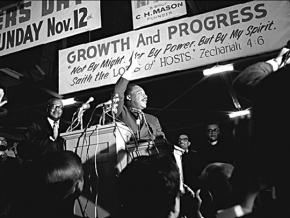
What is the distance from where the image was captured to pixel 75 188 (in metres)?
1.98

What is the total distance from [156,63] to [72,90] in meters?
1.33

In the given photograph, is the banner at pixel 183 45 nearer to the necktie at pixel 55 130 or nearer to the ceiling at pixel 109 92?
the necktie at pixel 55 130

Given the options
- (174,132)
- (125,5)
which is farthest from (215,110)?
(125,5)

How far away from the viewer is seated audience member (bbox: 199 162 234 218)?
92.2 inches

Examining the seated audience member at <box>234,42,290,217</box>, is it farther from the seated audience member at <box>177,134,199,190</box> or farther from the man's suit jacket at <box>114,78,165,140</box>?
the man's suit jacket at <box>114,78,165,140</box>

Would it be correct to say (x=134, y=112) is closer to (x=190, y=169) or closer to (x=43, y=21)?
(x=190, y=169)

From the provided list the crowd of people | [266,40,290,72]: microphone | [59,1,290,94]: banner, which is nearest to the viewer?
the crowd of people

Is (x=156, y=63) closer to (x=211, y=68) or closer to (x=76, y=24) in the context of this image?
(x=211, y=68)

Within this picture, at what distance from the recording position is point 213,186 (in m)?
2.48

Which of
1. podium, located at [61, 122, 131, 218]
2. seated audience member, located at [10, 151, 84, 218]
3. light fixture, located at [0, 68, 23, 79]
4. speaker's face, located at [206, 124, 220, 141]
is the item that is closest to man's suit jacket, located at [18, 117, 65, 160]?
podium, located at [61, 122, 131, 218]

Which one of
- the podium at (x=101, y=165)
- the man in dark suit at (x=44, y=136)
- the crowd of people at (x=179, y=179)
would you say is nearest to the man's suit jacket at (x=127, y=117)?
the podium at (x=101, y=165)

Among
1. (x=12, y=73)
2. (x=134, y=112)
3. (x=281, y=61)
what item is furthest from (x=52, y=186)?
(x=12, y=73)

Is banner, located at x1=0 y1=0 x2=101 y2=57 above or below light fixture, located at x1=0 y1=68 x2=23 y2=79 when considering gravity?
below

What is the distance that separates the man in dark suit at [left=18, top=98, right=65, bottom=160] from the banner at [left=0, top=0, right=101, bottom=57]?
1.17m
